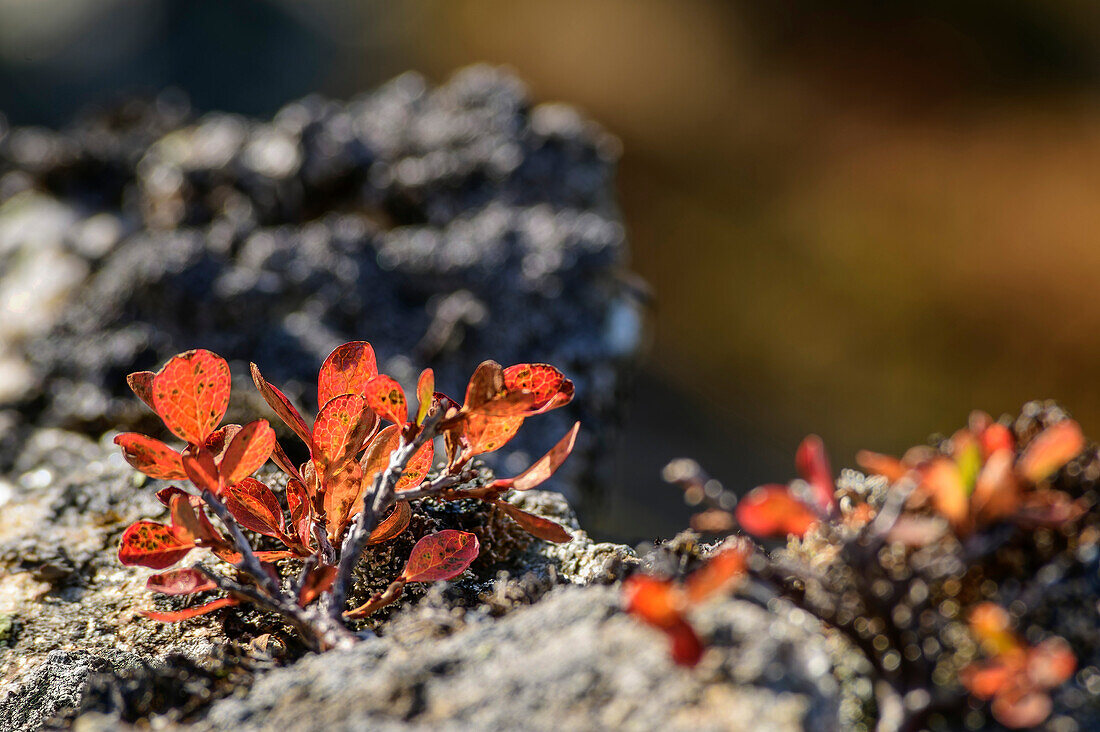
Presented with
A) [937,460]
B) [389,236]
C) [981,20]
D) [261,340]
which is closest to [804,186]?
[981,20]

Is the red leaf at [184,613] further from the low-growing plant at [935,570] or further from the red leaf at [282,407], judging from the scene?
the low-growing plant at [935,570]

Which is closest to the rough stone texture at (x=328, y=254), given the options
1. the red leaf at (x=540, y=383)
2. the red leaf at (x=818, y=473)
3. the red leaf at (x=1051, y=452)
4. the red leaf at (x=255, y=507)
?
the red leaf at (x=255, y=507)

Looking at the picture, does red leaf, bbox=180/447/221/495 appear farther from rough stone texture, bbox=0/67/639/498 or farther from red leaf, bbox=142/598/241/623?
rough stone texture, bbox=0/67/639/498

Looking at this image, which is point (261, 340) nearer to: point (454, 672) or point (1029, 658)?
point (454, 672)

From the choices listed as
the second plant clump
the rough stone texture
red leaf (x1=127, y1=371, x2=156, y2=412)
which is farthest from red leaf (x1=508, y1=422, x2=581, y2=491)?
the rough stone texture

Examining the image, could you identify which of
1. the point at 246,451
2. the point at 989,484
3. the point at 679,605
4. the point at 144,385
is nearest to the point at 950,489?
the point at 989,484

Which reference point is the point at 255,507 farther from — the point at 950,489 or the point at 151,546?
the point at 950,489
